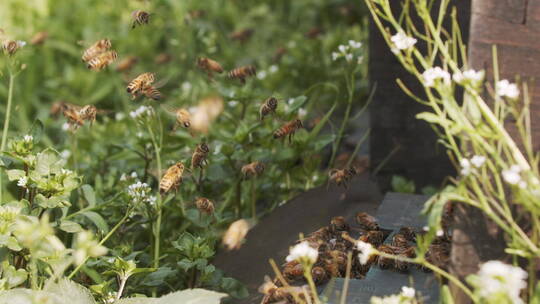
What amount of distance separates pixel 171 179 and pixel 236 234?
1.30ft

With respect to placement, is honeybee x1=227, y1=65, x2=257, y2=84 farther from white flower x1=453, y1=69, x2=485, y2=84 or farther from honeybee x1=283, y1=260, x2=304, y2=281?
white flower x1=453, y1=69, x2=485, y2=84

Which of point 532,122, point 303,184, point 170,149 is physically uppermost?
point 532,122

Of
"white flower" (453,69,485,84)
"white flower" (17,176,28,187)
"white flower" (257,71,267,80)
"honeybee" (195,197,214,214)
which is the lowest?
"honeybee" (195,197,214,214)

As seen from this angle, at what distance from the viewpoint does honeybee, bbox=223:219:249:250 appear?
2.59 metres

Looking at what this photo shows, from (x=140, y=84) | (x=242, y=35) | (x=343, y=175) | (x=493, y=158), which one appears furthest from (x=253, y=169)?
(x=242, y=35)

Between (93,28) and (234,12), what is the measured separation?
930mm

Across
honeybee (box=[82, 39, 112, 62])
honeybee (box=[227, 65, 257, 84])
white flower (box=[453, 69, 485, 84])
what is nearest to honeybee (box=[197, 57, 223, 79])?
honeybee (box=[227, 65, 257, 84])

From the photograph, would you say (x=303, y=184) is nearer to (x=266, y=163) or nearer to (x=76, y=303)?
(x=266, y=163)

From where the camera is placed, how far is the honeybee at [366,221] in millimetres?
2404

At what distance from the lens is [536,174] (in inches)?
66.3

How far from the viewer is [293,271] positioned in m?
2.12

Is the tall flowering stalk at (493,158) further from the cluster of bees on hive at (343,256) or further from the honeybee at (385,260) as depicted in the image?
the honeybee at (385,260)

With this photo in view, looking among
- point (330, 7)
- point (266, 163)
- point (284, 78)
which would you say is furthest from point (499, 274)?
point (330, 7)

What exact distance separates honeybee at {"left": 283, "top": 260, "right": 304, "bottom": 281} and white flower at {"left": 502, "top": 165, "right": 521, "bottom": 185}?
0.68m
